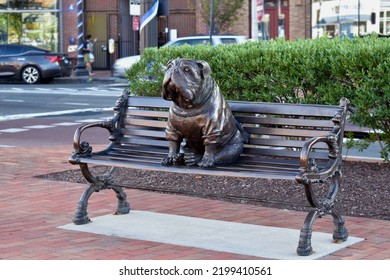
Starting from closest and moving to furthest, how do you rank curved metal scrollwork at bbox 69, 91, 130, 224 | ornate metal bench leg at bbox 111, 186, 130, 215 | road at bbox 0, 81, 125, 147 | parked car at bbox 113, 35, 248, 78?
curved metal scrollwork at bbox 69, 91, 130, 224, ornate metal bench leg at bbox 111, 186, 130, 215, road at bbox 0, 81, 125, 147, parked car at bbox 113, 35, 248, 78

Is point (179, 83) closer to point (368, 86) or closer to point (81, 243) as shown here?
point (81, 243)

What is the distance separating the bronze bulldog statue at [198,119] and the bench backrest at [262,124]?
23 centimetres

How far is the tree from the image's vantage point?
38.4 metres

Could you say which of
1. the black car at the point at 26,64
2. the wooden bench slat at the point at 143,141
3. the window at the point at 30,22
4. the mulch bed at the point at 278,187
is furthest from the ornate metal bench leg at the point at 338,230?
the window at the point at 30,22

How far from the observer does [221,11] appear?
127ft

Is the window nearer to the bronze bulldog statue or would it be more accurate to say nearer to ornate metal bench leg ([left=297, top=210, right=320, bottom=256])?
the bronze bulldog statue

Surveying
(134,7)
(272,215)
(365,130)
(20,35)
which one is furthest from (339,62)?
(20,35)

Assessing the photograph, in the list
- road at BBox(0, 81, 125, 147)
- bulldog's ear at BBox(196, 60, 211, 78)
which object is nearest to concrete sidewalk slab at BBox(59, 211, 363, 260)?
bulldog's ear at BBox(196, 60, 211, 78)

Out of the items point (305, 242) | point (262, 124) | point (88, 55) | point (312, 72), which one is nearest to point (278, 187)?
point (312, 72)

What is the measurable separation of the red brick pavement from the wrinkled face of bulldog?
1.23 metres

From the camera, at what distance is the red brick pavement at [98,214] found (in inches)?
273

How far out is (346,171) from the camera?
1016 cm

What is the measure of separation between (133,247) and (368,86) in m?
3.42

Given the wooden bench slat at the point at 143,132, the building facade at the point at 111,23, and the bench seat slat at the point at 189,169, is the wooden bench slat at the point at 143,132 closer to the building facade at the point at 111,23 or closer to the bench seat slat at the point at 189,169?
the bench seat slat at the point at 189,169
